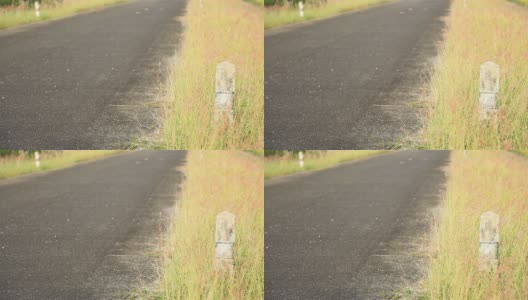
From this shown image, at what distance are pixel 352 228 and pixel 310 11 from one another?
2500 mm

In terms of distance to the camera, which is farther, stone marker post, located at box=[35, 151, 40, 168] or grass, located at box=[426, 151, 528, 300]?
stone marker post, located at box=[35, 151, 40, 168]

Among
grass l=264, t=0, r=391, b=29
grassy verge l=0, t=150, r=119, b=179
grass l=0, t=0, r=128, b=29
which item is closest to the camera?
grassy verge l=0, t=150, r=119, b=179

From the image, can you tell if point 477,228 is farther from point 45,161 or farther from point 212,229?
point 45,161

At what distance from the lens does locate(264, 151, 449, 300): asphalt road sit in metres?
9.05

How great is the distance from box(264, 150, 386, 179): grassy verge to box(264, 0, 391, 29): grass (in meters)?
1.46

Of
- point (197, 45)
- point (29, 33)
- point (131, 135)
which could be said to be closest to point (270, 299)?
point (131, 135)

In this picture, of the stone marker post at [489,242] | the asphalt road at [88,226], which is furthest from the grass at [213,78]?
the stone marker post at [489,242]

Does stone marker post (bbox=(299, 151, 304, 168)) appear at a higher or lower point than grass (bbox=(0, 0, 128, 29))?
lower

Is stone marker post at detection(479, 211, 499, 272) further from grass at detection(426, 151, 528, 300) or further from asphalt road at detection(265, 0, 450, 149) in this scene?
asphalt road at detection(265, 0, 450, 149)

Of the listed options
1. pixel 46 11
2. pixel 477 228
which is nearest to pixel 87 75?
pixel 46 11

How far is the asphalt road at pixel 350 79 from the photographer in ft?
29.8

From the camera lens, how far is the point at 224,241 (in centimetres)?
902

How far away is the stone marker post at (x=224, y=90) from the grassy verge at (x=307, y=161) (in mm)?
651

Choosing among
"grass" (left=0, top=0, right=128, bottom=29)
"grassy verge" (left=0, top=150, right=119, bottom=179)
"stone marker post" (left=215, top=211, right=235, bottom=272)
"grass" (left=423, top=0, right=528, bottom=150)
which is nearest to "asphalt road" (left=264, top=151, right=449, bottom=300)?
"grass" (left=423, top=0, right=528, bottom=150)
